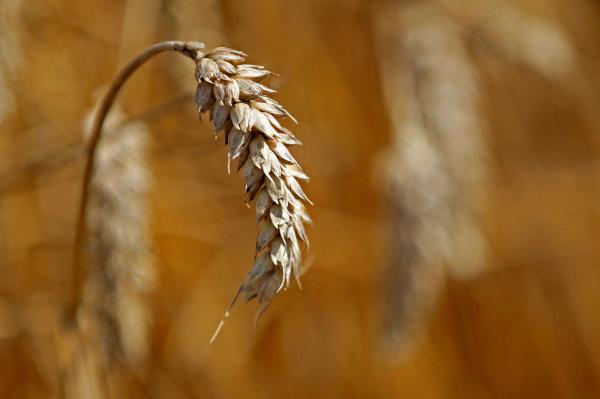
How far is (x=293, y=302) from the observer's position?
5.62ft

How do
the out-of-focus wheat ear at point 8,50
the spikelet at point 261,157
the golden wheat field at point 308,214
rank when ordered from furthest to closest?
the golden wheat field at point 308,214 < the out-of-focus wheat ear at point 8,50 < the spikelet at point 261,157

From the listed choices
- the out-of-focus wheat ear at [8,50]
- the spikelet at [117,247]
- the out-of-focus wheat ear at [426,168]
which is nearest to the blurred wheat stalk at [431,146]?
the out-of-focus wheat ear at [426,168]

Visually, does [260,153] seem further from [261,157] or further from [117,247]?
[117,247]

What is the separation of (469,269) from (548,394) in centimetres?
60

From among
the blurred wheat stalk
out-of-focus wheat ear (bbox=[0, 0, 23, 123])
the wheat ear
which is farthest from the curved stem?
the blurred wheat stalk

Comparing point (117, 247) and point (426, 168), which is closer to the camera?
point (117, 247)

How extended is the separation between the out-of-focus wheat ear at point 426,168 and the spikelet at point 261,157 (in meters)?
0.72

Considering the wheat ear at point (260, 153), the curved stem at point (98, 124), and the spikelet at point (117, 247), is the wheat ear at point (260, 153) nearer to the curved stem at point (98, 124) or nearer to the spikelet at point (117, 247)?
the curved stem at point (98, 124)

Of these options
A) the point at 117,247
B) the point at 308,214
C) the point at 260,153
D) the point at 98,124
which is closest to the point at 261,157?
the point at 260,153

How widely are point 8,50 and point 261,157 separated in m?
0.49

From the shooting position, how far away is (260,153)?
58 centimetres

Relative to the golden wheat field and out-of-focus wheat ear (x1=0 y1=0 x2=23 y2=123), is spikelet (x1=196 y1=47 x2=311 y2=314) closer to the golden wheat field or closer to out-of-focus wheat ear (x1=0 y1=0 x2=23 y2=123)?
the golden wheat field

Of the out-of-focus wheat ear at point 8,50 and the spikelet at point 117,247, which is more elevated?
the out-of-focus wheat ear at point 8,50

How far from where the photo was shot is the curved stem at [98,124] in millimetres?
631
